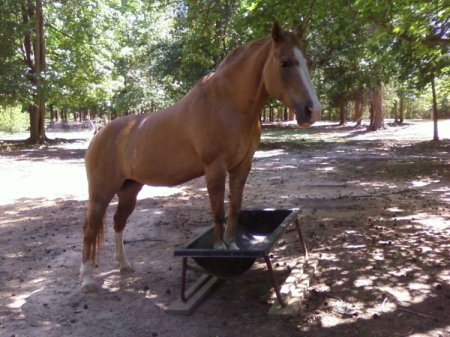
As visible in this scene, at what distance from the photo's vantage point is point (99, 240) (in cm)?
495

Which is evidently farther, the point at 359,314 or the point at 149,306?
the point at 149,306

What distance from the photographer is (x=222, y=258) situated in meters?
3.92

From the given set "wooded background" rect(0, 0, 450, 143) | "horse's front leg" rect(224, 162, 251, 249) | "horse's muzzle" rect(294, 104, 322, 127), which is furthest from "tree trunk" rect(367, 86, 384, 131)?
"horse's muzzle" rect(294, 104, 322, 127)

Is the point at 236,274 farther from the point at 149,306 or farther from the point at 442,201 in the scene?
the point at 442,201

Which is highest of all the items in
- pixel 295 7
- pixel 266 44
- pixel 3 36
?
pixel 3 36

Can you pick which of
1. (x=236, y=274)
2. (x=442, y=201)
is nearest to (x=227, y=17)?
(x=442, y=201)

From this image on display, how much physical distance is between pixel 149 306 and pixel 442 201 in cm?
613

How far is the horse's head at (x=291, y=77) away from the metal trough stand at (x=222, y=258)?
1.15 m

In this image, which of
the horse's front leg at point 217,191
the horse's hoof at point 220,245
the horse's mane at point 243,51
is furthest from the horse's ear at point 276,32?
the horse's hoof at point 220,245

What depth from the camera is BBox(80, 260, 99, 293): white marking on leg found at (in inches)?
183

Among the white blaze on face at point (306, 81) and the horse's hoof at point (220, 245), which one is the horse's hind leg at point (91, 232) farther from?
the white blaze on face at point (306, 81)

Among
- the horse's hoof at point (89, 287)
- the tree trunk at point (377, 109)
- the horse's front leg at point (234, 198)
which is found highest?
the tree trunk at point (377, 109)

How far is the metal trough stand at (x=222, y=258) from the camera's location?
380cm

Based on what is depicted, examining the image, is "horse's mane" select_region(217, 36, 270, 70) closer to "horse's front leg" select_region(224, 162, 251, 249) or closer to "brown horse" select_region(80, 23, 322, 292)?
"brown horse" select_region(80, 23, 322, 292)
